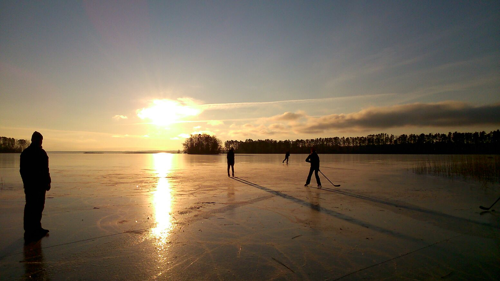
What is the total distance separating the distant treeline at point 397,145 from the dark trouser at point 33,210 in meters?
86.5

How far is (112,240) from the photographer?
4.48m

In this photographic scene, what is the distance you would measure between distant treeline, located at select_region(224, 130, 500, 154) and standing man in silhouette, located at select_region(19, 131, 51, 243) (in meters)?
86.4

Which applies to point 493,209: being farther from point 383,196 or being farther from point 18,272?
point 18,272

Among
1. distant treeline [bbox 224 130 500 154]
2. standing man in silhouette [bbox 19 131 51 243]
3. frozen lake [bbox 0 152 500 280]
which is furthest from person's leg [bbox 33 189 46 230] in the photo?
distant treeline [bbox 224 130 500 154]

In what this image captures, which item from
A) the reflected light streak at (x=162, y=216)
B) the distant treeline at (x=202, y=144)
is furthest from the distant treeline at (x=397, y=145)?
the reflected light streak at (x=162, y=216)

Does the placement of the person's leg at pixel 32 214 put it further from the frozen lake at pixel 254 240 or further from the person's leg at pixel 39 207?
the frozen lake at pixel 254 240

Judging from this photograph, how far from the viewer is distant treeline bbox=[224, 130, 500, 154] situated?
100875 millimetres

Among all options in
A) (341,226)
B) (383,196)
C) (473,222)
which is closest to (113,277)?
(341,226)

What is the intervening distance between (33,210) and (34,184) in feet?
1.56

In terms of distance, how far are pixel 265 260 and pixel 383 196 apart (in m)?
6.60

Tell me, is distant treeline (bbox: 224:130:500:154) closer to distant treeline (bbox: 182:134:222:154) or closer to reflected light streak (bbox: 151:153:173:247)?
distant treeline (bbox: 182:134:222:154)

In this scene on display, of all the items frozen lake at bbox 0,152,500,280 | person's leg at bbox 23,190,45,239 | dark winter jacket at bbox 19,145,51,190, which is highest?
dark winter jacket at bbox 19,145,51,190

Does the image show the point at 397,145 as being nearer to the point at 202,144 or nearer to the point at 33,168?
the point at 202,144

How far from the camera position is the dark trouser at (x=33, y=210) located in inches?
184
